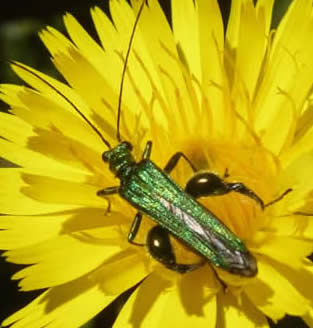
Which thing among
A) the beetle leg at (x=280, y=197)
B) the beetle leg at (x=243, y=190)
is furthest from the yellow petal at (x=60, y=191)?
the beetle leg at (x=280, y=197)

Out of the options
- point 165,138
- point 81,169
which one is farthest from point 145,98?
point 81,169

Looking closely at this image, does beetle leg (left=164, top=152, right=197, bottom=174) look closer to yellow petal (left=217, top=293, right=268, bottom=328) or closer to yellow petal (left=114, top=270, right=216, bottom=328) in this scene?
yellow petal (left=114, top=270, right=216, bottom=328)

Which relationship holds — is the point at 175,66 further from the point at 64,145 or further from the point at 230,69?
the point at 64,145

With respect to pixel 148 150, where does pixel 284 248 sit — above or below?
below

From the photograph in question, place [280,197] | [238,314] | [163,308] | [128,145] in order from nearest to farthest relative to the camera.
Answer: [238,314] → [163,308] → [280,197] → [128,145]

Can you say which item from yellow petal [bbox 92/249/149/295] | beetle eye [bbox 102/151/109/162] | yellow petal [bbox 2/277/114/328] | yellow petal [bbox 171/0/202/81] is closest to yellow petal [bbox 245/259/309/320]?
yellow petal [bbox 92/249/149/295]

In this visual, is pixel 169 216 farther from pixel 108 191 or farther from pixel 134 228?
pixel 108 191

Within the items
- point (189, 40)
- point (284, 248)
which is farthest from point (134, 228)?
point (189, 40)
